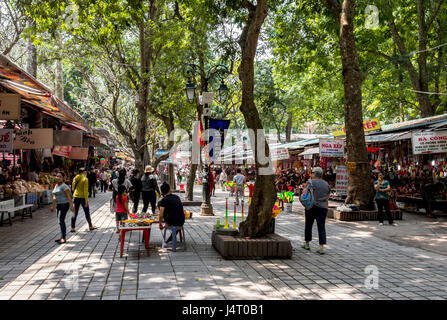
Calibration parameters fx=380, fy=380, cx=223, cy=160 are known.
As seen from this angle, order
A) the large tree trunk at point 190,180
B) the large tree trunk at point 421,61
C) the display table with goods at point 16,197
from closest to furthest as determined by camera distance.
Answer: the display table with goods at point 16,197 → the large tree trunk at point 190,180 → the large tree trunk at point 421,61

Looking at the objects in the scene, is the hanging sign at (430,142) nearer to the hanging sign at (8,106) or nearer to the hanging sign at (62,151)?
the hanging sign at (8,106)

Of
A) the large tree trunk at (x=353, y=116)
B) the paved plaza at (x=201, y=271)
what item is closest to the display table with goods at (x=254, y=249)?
the paved plaza at (x=201, y=271)

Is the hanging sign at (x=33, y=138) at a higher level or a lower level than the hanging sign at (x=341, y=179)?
higher

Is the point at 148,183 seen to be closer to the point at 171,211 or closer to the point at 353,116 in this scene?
the point at 171,211

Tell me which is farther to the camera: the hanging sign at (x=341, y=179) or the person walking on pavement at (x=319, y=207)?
the hanging sign at (x=341, y=179)

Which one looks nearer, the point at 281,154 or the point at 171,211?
the point at 171,211

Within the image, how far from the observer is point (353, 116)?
42.6ft

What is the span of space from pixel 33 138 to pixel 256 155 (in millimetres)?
8071

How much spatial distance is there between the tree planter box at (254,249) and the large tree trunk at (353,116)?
661 centimetres

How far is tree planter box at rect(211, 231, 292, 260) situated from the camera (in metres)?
7.00

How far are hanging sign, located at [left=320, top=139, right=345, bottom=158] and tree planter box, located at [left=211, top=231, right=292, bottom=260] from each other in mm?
9973

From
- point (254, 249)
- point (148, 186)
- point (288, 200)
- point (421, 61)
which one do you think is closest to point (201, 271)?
point (254, 249)

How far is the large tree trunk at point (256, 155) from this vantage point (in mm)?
7449
